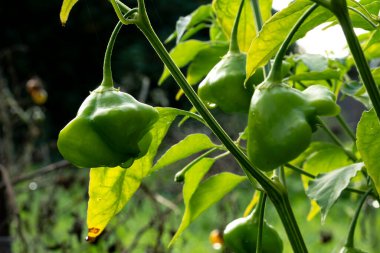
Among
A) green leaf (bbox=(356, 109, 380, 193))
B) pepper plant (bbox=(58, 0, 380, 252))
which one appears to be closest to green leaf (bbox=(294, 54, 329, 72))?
pepper plant (bbox=(58, 0, 380, 252))

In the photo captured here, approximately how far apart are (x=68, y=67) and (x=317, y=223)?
7.47 meters

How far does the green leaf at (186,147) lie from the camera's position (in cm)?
68

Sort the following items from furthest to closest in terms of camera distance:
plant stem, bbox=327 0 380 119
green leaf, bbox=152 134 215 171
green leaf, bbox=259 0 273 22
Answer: green leaf, bbox=259 0 273 22 → green leaf, bbox=152 134 215 171 → plant stem, bbox=327 0 380 119

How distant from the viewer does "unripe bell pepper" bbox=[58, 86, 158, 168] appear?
514mm

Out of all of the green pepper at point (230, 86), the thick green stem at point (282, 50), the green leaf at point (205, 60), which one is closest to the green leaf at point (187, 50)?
the green leaf at point (205, 60)

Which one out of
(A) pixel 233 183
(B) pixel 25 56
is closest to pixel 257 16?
(A) pixel 233 183

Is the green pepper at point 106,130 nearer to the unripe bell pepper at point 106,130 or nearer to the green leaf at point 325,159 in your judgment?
the unripe bell pepper at point 106,130

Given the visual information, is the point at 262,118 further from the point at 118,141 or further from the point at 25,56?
the point at 25,56

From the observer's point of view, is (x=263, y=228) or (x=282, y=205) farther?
(x=263, y=228)

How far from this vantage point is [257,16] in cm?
74

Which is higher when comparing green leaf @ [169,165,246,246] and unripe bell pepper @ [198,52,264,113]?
unripe bell pepper @ [198,52,264,113]

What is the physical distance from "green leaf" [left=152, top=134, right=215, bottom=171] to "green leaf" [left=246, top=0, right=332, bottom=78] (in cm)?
16

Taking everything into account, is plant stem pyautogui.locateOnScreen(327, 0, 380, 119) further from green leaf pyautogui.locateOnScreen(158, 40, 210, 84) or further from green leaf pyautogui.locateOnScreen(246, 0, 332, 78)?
green leaf pyautogui.locateOnScreen(158, 40, 210, 84)

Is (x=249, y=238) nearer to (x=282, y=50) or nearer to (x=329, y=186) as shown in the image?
(x=329, y=186)
